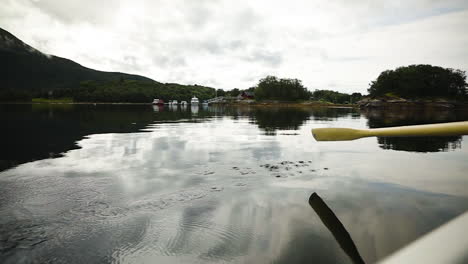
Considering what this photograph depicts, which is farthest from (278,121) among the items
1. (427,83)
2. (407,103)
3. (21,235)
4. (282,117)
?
(427,83)

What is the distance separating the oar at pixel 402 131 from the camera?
13.6 feet

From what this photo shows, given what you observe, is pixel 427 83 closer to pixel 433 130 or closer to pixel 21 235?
pixel 433 130

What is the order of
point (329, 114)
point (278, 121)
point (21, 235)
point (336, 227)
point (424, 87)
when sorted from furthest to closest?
point (424, 87), point (329, 114), point (278, 121), point (336, 227), point (21, 235)

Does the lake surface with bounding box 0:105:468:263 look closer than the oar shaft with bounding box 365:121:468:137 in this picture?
Yes

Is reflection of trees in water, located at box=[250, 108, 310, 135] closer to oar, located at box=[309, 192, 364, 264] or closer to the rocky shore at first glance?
oar, located at box=[309, 192, 364, 264]

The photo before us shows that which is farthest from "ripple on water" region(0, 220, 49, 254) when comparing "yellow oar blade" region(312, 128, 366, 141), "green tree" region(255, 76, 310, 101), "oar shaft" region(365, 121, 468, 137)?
"green tree" region(255, 76, 310, 101)

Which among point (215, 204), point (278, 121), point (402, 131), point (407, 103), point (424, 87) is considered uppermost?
point (424, 87)

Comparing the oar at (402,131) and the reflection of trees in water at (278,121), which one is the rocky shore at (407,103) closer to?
the reflection of trees in water at (278,121)

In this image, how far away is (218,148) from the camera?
12.5m

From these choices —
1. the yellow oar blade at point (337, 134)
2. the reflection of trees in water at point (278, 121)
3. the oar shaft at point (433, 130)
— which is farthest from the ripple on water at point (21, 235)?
the reflection of trees in water at point (278, 121)

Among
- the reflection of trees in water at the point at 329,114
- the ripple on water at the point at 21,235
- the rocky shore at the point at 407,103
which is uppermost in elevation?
the rocky shore at the point at 407,103

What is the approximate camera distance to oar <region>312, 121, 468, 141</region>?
414cm

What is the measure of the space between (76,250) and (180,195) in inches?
103

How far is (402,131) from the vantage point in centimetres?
486
